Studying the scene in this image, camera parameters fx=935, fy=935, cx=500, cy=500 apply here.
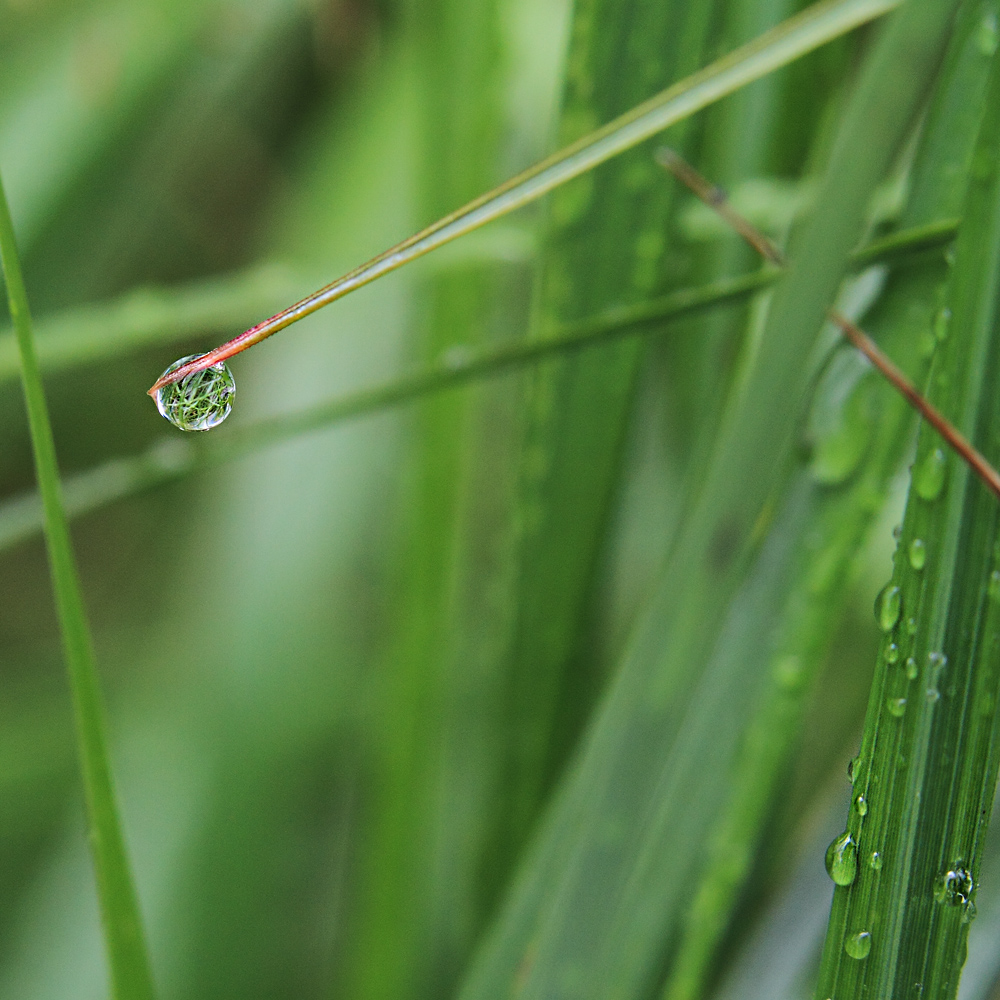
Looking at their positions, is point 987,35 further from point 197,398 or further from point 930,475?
point 197,398

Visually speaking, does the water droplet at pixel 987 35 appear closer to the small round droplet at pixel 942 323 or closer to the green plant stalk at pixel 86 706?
the small round droplet at pixel 942 323

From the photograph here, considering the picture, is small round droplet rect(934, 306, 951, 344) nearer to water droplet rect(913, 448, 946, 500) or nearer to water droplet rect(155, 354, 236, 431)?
water droplet rect(913, 448, 946, 500)

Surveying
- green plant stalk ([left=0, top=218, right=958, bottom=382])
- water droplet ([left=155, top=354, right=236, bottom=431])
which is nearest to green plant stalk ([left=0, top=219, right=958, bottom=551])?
green plant stalk ([left=0, top=218, right=958, bottom=382])

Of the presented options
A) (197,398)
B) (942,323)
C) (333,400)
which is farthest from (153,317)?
(942,323)

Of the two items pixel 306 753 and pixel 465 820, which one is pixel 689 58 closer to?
pixel 465 820

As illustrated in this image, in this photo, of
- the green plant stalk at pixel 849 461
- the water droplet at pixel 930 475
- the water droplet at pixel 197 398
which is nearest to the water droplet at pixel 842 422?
the green plant stalk at pixel 849 461
